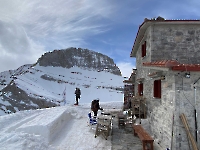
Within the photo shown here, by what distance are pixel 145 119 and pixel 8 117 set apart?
769cm

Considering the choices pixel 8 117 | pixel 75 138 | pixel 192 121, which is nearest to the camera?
pixel 192 121

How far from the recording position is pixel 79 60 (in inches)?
2146

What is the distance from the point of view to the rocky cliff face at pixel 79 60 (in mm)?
48250

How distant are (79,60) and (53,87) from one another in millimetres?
19276

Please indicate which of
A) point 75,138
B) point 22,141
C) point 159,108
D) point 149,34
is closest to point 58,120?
point 75,138

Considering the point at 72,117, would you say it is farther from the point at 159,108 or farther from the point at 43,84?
the point at 43,84

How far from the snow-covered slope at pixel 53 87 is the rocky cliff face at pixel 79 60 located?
2.03 meters

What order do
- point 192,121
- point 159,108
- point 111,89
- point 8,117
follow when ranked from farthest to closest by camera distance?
point 111,89 → point 8,117 → point 159,108 → point 192,121

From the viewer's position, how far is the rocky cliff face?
4825 cm

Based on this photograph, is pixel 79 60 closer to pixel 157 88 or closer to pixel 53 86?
pixel 53 86

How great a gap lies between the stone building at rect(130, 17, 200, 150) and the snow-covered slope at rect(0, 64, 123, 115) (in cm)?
1579

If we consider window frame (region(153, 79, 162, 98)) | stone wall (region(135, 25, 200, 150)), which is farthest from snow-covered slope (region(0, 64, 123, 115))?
stone wall (region(135, 25, 200, 150))

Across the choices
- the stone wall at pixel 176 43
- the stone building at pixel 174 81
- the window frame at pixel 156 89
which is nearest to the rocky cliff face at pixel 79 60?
the stone wall at pixel 176 43

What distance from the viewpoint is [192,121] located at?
19.8ft
